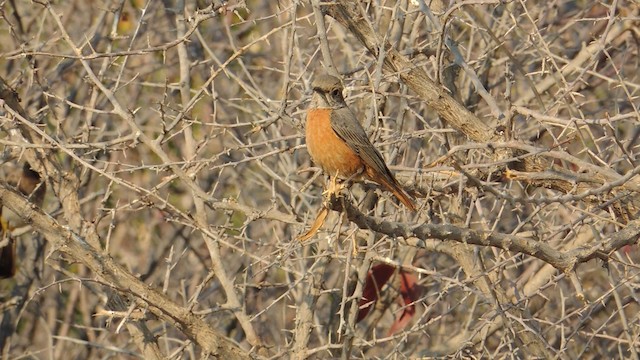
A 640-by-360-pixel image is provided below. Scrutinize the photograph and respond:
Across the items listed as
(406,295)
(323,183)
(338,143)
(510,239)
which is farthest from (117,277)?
(510,239)

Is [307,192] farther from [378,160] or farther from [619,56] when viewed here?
[619,56]

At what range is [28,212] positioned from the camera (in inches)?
207

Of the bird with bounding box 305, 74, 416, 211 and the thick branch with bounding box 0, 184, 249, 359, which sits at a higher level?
the bird with bounding box 305, 74, 416, 211

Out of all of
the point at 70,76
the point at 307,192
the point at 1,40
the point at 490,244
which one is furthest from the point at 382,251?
the point at 1,40

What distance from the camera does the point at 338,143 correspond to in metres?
4.84

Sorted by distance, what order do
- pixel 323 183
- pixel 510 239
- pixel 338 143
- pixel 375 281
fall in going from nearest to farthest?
pixel 510 239
pixel 338 143
pixel 323 183
pixel 375 281

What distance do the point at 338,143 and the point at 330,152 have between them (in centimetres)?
6

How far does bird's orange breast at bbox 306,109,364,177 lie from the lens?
15.8 ft

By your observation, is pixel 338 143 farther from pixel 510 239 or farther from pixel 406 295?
pixel 406 295

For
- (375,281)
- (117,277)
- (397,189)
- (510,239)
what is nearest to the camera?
(510,239)

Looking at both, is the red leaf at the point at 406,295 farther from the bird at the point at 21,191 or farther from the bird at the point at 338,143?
the bird at the point at 21,191

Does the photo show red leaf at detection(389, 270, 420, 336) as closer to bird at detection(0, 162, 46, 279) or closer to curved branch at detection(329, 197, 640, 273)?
bird at detection(0, 162, 46, 279)

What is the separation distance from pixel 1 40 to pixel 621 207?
5506 millimetres

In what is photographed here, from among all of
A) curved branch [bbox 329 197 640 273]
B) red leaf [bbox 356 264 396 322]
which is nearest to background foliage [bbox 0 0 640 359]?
curved branch [bbox 329 197 640 273]
